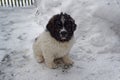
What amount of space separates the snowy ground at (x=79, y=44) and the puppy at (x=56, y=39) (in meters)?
0.33

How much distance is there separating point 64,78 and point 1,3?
215 inches

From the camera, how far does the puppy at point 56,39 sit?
13.2ft

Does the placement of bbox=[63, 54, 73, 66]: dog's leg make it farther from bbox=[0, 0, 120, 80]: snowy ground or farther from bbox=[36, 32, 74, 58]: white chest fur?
bbox=[36, 32, 74, 58]: white chest fur

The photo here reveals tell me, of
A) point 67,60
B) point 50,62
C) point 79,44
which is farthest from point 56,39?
point 79,44

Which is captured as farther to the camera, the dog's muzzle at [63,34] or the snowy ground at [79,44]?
the snowy ground at [79,44]

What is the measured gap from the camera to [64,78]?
4.31 metres

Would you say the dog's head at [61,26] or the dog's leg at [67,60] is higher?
the dog's head at [61,26]

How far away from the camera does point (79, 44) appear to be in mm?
5379

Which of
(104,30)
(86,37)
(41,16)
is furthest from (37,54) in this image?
(41,16)

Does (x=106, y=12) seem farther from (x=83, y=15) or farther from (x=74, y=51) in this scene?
(x=74, y=51)

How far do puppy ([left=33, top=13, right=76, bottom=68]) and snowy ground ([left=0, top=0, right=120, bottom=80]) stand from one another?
33 cm

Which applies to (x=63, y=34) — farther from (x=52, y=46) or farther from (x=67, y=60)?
(x=67, y=60)

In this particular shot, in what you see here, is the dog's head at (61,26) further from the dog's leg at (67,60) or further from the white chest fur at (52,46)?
the dog's leg at (67,60)

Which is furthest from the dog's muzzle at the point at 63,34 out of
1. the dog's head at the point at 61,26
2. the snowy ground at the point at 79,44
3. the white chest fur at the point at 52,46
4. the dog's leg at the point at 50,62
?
the snowy ground at the point at 79,44
